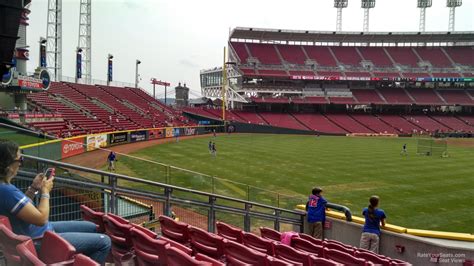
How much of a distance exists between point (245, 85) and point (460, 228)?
Answer: 62.4 metres

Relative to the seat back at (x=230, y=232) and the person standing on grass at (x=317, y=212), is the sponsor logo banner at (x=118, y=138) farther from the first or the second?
the seat back at (x=230, y=232)

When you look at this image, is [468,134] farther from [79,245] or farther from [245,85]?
[79,245]

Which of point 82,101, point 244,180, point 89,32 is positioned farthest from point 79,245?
point 89,32

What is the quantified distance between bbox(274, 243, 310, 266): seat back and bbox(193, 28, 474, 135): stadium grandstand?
63694mm

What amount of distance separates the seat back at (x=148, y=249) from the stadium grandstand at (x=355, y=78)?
64.9 m

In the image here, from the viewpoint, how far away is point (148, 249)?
3.86 meters

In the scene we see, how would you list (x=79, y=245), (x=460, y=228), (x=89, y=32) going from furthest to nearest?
1. (x=89, y=32)
2. (x=460, y=228)
3. (x=79, y=245)

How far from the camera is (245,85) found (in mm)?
74188

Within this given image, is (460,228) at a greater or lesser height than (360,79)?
lesser

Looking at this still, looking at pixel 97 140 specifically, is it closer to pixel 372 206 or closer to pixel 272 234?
pixel 272 234

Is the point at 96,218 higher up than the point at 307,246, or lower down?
higher up

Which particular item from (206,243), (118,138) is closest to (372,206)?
(206,243)

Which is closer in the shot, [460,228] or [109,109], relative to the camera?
[460,228]

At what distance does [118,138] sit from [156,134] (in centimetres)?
869
